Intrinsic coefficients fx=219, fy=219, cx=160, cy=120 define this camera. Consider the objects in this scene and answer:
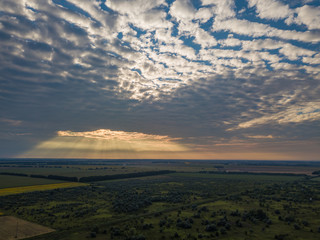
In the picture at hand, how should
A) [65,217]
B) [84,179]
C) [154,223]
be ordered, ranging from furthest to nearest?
[84,179], [65,217], [154,223]

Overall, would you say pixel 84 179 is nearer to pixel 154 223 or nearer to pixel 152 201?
pixel 152 201

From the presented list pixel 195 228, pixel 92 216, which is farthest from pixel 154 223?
pixel 92 216

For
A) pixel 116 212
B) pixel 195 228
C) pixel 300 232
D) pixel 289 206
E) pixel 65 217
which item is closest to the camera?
pixel 300 232

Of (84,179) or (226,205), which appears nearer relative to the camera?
(226,205)

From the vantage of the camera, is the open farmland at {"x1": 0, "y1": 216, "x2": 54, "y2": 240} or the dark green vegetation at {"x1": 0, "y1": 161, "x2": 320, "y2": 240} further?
the dark green vegetation at {"x1": 0, "y1": 161, "x2": 320, "y2": 240}

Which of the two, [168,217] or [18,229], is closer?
[18,229]

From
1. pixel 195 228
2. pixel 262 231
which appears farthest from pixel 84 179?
pixel 262 231

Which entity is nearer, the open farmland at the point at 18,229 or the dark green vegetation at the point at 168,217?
the open farmland at the point at 18,229
